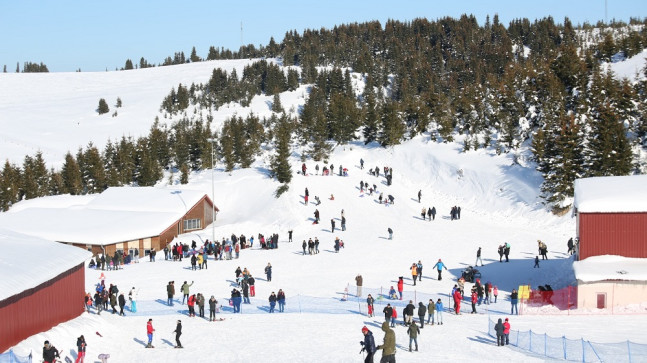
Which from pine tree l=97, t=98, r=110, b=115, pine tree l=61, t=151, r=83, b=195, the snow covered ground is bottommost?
the snow covered ground

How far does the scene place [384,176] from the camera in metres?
54.2

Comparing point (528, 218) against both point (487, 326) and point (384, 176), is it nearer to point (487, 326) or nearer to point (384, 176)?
point (384, 176)

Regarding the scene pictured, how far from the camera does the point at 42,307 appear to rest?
20.9m

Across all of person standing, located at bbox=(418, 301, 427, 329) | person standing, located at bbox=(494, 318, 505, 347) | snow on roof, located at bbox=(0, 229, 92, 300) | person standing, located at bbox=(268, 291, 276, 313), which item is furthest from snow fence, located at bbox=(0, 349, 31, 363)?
person standing, located at bbox=(494, 318, 505, 347)

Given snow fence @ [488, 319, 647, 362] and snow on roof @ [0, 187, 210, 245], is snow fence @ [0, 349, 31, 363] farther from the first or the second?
snow on roof @ [0, 187, 210, 245]

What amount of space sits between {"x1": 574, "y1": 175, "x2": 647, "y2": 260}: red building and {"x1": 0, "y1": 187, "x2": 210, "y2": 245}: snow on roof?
26.8 metres

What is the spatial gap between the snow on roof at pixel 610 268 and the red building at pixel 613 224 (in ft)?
1.25

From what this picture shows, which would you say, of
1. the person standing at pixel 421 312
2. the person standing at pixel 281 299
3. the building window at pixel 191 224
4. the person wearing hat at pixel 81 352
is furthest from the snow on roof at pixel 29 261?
the building window at pixel 191 224

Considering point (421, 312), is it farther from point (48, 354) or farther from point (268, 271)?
point (48, 354)

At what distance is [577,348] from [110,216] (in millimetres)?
35064

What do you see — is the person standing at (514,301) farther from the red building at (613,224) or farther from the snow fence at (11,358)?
the snow fence at (11,358)

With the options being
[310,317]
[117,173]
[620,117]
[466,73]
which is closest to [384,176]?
[620,117]

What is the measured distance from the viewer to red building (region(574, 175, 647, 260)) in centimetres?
2748

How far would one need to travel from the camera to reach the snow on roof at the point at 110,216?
4188cm
